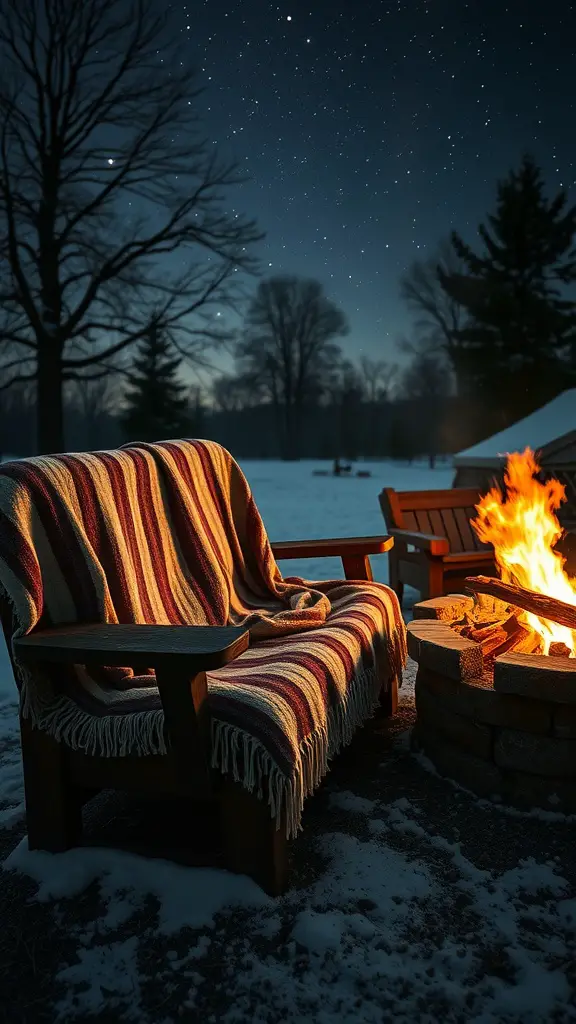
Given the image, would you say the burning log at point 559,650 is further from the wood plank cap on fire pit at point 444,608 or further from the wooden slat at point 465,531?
the wooden slat at point 465,531

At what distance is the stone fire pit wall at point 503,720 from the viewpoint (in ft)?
6.64

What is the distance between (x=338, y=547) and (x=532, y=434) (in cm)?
444

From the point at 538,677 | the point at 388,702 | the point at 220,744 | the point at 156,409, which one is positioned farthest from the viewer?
the point at 156,409

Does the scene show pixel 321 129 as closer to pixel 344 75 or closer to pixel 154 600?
pixel 344 75

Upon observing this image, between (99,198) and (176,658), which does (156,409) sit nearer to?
(99,198)

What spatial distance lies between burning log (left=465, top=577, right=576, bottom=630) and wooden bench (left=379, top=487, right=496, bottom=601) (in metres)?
1.81

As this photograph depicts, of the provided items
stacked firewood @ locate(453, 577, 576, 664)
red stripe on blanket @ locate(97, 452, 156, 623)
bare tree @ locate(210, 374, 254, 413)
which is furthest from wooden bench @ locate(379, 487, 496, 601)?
bare tree @ locate(210, 374, 254, 413)

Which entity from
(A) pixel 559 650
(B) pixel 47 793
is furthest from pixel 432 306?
(B) pixel 47 793

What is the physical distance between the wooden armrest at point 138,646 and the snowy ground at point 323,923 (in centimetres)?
60

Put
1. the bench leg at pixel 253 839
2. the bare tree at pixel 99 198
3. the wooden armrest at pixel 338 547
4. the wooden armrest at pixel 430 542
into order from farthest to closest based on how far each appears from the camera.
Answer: the bare tree at pixel 99 198 → the wooden armrest at pixel 430 542 → the wooden armrest at pixel 338 547 → the bench leg at pixel 253 839

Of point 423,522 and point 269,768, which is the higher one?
point 423,522

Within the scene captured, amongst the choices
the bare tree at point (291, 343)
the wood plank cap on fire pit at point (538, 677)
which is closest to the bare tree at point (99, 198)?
the wood plank cap on fire pit at point (538, 677)

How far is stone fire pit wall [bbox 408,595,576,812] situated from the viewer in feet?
6.64

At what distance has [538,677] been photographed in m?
1.99
